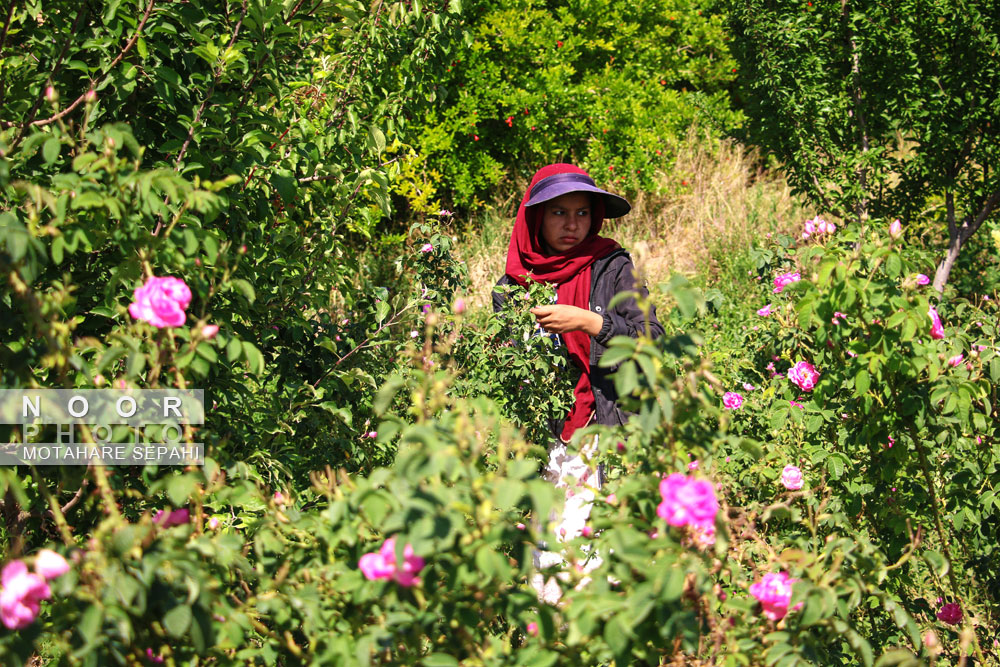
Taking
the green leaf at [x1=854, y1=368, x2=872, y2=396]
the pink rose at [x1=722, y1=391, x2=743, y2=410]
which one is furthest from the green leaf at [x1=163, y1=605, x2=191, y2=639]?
the pink rose at [x1=722, y1=391, x2=743, y2=410]

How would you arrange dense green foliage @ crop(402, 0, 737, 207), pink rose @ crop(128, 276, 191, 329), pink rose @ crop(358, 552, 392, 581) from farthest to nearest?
1. dense green foliage @ crop(402, 0, 737, 207)
2. pink rose @ crop(128, 276, 191, 329)
3. pink rose @ crop(358, 552, 392, 581)

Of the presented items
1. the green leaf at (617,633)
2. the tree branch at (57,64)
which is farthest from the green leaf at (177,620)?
the tree branch at (57,64)

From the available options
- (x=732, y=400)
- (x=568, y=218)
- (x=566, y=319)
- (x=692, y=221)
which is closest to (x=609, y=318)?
(x=566, y=319)

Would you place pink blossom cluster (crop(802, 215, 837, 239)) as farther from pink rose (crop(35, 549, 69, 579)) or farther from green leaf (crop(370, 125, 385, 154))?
pink rose (crop(35, 549, 69, 579))

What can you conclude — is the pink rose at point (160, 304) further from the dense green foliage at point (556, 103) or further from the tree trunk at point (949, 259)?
the dense green foliage at point (556, 103)

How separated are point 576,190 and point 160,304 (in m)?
1.52

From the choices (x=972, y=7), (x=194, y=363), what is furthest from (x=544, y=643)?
(x=972, y=7)

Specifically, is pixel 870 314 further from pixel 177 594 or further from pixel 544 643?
pixel 177 594

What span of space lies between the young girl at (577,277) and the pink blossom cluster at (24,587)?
1.51 meters

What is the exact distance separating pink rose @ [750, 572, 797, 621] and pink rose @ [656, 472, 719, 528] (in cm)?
23

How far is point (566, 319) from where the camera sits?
2260mm
